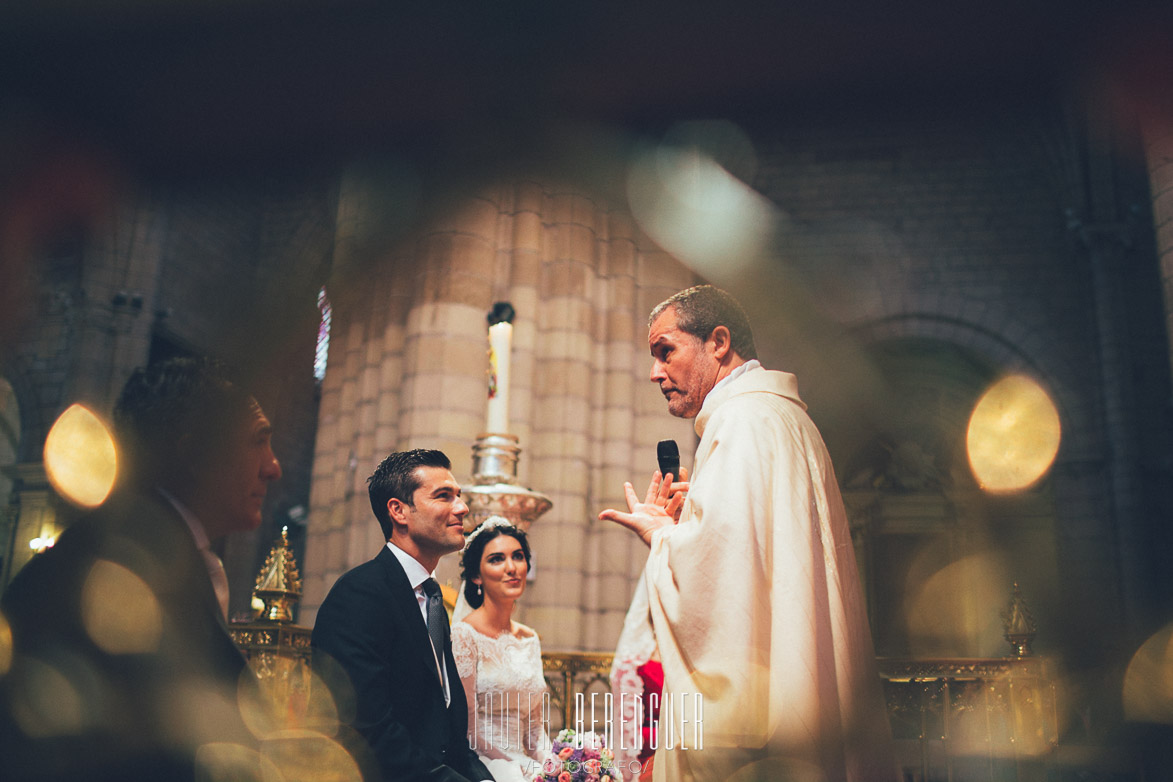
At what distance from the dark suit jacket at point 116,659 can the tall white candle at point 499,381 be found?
258 centimetres

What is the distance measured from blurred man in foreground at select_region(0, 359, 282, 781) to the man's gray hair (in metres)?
1.22

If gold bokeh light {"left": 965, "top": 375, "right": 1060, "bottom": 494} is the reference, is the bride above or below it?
below

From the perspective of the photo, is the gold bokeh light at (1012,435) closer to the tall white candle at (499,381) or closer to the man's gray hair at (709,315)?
the tall white candle at (499,381)

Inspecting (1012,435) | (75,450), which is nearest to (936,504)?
(1012,435)

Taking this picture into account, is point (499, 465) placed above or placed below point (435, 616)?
above

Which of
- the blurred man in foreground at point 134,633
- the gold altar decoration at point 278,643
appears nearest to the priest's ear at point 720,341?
the blurred man in foreground at point 134,633


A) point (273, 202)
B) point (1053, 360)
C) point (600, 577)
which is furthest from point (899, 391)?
point (273, 202)

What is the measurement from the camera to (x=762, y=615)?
1770 millimetres

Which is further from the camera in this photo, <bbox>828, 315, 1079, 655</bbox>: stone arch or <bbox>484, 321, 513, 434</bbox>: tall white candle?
<bbox>828, 315, 1079, 655</bbox>: stone arch

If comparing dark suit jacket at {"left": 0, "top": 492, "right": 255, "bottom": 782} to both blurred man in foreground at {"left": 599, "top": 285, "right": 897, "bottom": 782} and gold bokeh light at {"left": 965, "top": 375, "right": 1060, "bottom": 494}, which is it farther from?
gold bokeh light at {"left": 965, "top": 375, "right": 1060, "bottom": 494}

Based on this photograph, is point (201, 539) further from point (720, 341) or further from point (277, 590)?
point (277, 590)

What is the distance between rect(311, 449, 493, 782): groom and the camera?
82.1 inches

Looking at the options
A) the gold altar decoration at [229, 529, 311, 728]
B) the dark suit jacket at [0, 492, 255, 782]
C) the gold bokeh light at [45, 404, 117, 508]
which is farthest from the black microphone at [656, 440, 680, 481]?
the gold bokeh light at [45, 404, 117, 508]

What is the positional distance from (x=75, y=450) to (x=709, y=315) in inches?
465
